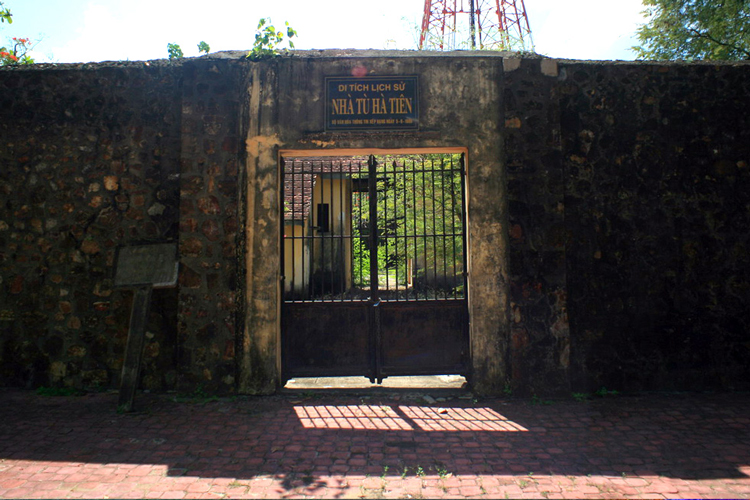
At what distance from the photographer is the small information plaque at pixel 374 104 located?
502cm

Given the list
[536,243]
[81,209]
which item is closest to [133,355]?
[81,209]

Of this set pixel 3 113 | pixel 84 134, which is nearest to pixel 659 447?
pixel 84 134

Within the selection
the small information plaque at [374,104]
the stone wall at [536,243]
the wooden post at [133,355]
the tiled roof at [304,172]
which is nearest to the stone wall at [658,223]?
the stone wall at [536,243]

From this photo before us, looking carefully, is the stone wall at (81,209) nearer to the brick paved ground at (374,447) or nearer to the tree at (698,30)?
the brick paved ground at (374,447)

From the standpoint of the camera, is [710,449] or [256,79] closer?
[710,449]

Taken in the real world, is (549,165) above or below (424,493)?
above

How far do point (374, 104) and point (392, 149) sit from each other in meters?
0.52

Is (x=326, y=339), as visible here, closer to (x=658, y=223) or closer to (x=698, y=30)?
(x=658, y=223)

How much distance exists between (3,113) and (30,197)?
1.01 m

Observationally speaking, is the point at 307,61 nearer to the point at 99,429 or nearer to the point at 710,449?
the point at 99,429

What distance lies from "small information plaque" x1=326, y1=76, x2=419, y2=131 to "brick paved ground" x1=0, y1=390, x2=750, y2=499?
2.88 m

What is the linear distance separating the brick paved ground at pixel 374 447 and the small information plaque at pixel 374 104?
2876 mm

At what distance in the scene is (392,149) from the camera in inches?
199

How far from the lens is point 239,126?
4977 millimetres
